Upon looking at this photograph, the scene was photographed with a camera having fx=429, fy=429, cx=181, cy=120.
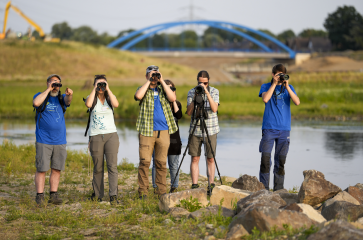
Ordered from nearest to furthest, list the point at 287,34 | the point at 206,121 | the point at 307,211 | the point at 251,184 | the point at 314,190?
the point at 307,211
the point at 314,190
the point at 251,184
the point at 206,121
the point at 287,34

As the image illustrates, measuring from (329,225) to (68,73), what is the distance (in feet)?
172

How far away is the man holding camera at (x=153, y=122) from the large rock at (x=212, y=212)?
107cm

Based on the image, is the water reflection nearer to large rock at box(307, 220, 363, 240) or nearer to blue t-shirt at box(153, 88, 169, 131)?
blue t-shirt at box(153, 88, 169, 131)

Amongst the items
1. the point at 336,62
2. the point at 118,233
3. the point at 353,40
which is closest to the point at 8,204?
the point at 118,233

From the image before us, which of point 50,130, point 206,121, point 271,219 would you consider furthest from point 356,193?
point 50,130

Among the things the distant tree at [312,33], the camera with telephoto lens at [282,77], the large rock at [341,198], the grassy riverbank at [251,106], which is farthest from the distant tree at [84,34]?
the large rock at [341,198]

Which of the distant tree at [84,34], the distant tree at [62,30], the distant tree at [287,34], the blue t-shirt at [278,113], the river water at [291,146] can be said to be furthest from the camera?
the distant tree at [287,34]

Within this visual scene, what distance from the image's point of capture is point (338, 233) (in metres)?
3.74

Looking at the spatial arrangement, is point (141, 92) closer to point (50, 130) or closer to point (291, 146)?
point (50, 130)

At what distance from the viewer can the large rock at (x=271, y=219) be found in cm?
425

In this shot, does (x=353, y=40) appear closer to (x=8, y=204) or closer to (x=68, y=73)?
(x=68, y=73)

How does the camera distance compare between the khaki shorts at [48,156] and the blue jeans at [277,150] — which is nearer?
the khaki shorts at [48,156]

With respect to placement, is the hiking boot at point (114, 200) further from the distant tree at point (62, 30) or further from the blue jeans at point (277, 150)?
the distant tree at point (62, 30)

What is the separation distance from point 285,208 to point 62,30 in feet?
446
